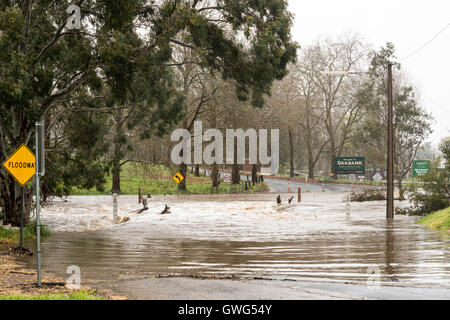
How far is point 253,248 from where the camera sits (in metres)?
16.2

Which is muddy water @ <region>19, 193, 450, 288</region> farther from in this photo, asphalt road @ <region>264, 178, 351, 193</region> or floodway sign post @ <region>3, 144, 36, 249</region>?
asphalt road @ <region>264, 178, 351, 193</region>

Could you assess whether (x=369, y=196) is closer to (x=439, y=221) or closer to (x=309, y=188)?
(x=439, y=221)

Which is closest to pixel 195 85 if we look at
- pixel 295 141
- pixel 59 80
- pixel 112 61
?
pixel 59 80

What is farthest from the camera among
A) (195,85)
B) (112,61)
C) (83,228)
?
(195,85)

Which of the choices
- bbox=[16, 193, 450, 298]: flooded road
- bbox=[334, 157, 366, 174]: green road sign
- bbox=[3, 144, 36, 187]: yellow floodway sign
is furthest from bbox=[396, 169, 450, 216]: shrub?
bbox=[334, 157, 366, 174]: green road sign

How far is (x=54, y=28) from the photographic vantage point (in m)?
22.0

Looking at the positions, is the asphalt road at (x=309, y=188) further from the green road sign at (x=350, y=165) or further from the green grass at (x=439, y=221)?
the green grass at (x=439, y=221)

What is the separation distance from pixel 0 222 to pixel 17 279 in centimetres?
1179

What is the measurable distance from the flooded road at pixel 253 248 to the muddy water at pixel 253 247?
2 cm

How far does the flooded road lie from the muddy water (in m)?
0.02

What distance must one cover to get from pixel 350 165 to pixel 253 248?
2026 inches

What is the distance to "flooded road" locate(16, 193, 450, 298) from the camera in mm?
11422

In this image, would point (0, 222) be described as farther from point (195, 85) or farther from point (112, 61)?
point (195, 85)

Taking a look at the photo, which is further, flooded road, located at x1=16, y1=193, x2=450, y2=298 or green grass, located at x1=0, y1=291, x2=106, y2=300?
flooded road, located at x1=16, y1=193, x2=450, y2=298
